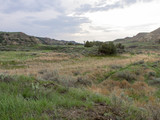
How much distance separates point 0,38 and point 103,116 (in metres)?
81.6

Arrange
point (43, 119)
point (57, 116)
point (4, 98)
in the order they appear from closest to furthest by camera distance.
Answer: point (43, 119), point (57, 116), point (4, 98)

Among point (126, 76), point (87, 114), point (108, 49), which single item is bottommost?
point (126, 76)

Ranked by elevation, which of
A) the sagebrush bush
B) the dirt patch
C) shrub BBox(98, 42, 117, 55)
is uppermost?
shrub BBox(98, 42, 117, 55)

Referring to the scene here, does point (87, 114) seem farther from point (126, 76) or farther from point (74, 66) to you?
point (74, 66)

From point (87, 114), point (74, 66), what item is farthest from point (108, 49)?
point (87, 114)

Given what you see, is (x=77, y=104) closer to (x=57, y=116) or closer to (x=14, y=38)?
(x=57, y=116)

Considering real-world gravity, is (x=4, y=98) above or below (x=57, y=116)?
above

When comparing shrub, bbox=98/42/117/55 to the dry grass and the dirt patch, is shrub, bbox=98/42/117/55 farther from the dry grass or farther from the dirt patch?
the dirt patch

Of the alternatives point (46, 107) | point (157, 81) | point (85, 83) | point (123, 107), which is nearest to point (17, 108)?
point (46, 107)

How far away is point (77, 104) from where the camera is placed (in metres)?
3.08

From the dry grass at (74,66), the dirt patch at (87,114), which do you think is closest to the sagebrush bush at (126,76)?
the dry grass at (74,66)

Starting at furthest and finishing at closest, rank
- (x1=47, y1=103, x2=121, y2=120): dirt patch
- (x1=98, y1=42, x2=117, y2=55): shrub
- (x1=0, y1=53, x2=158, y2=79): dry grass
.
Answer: (x1=98, y1=42, x2=117, y2=55): shrub → (x1=0, y1=53, x2=158, y2=79): dry grass → (x1=47, y1=103, x2=121, y2=120): dirt patch

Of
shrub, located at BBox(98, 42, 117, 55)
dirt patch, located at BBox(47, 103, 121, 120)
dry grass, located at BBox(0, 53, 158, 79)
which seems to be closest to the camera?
dirt patch, located at BBox(47, 103, 121, 120)

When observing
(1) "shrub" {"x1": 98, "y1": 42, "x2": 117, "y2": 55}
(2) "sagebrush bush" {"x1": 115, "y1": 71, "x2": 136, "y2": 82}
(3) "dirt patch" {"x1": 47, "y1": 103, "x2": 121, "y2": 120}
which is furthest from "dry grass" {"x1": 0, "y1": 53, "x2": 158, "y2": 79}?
(1) "shrub" {"x1": 98, "y1": 42, "x2": 117, "y2": 55}
